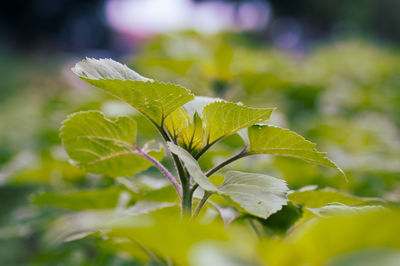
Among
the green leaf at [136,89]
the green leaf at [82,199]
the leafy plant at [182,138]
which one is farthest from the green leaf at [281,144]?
the green leaf at [82,199]

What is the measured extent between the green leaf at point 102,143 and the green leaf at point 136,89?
64mm

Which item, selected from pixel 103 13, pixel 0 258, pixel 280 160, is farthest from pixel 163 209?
pixel 103 13

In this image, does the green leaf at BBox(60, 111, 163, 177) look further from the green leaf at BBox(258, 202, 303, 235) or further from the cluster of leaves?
the green leaf at BBox(258, 202, 303, 235)

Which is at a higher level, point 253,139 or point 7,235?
point 253,139

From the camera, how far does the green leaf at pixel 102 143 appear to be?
0.63 m

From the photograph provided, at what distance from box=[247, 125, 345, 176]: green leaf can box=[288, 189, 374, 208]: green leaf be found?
6 cm

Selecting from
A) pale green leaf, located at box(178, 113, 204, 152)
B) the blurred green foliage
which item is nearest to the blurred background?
the blurred green foliage

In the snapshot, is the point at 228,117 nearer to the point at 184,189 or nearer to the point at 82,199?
the point at 184,189

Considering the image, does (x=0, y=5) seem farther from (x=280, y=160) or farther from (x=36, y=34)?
(x=280, y=160)

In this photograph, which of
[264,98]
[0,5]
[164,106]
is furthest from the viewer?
[0,5]

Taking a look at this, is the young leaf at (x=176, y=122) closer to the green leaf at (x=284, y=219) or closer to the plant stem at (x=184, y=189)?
the plant stem at (x=184, y=189)

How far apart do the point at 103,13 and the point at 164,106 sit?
1756 centimetres

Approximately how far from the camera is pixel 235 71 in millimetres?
1444

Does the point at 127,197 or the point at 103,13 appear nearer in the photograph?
the point at 127,197
